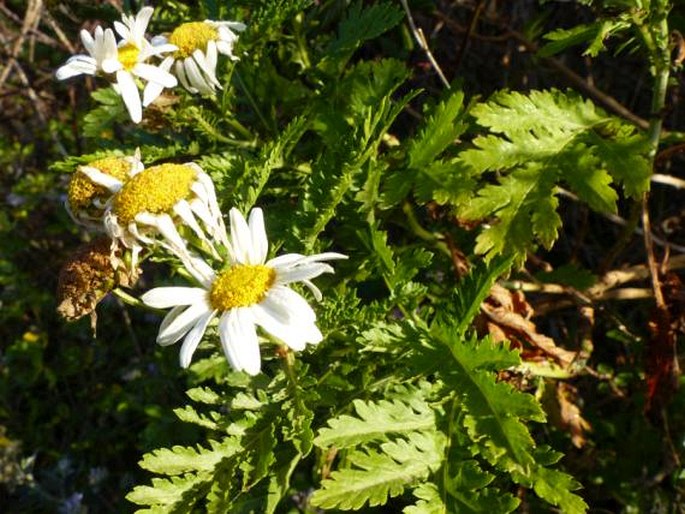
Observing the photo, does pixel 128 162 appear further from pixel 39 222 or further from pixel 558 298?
pixel 39 222

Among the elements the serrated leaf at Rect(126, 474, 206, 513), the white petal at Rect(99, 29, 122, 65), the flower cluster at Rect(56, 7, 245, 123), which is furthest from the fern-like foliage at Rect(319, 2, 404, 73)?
the serrated leaf at Rect(126, 474, 206, 513)

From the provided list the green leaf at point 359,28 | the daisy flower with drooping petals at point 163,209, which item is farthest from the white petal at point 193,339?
the green leaf at point 359,28

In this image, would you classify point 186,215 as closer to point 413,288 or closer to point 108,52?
point 413,288

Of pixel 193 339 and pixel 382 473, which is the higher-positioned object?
pixel 193 339

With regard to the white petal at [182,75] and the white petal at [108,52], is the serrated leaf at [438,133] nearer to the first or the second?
the white petal at [182,75]

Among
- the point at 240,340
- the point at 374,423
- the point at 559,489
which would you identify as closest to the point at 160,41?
the point at 240,340

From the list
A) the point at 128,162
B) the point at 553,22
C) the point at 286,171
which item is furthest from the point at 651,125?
the point at 553,22
